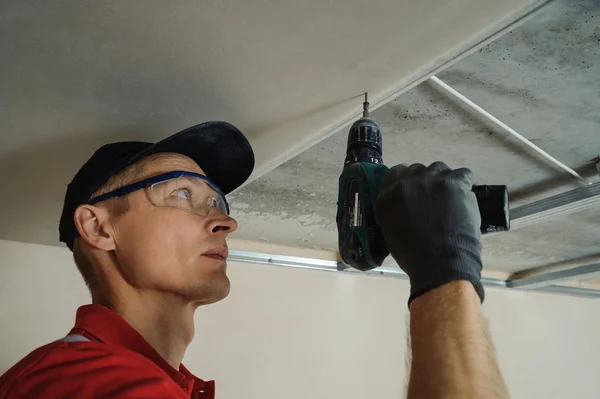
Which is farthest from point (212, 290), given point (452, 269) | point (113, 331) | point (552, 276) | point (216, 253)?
point (552, 276)

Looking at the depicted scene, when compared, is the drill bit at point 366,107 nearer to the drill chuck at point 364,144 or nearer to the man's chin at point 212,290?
the drill chuck at point 364,144

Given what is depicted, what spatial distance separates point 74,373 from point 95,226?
0.57 m

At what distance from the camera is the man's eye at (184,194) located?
134 centimetres

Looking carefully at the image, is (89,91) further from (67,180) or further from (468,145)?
(468,145)

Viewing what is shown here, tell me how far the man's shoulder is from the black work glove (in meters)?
0.50

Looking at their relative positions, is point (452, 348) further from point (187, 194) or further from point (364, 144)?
point (187, 194)

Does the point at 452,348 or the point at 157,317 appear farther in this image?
the point at 157,317

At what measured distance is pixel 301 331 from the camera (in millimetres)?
2904

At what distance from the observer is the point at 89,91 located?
1130mm

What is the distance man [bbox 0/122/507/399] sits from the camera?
81cm

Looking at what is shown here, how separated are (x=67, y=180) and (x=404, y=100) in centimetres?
108

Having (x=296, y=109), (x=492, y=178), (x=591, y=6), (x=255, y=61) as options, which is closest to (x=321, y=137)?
(x=296, y=109)

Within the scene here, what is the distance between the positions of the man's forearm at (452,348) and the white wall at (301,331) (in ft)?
6.29

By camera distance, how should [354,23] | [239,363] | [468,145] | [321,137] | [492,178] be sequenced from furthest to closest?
→ [239,363]
[492,178]
[468,145]
[321,137]
[354,23]
